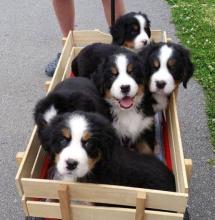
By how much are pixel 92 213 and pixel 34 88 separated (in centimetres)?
259

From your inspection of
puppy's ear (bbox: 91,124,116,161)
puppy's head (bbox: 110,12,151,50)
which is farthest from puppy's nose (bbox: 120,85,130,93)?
puppy's head (bbox: 110,12,151,50)

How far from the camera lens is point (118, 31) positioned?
11.8 ft

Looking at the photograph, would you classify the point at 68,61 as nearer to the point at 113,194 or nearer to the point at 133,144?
the point at 133,144

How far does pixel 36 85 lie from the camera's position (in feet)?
14.8

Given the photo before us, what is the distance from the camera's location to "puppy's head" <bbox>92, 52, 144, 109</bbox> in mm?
2617

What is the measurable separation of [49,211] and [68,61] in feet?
5.77

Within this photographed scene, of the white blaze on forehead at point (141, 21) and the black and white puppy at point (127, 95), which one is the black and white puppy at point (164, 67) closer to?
the black and white puppy at point (127, 95)

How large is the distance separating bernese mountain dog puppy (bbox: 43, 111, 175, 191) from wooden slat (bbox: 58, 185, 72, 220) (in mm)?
84

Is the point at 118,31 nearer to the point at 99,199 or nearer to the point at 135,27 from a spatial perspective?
the point at 135,27

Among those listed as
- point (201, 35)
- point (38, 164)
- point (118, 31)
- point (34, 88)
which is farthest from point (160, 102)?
point (201, 35)

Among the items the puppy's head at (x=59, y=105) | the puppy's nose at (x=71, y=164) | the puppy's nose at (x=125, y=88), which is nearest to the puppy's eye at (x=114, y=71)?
the puppy's nose at (x=125, y=88)

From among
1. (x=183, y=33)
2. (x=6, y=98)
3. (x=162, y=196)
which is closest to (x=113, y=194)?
(x=162, y=196)

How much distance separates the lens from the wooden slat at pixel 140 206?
1.95 meters

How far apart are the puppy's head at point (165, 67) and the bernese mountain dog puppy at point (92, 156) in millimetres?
633
